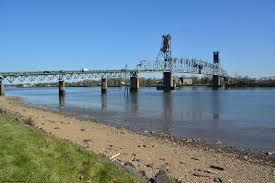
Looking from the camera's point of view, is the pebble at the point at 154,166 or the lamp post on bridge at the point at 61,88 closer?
the pebble at the point at 154,166

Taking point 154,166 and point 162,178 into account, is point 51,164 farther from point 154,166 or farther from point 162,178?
point 154,166

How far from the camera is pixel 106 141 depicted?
30688mm

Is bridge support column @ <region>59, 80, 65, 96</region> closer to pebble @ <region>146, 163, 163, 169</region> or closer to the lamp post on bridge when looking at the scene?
the lamp post on bridge

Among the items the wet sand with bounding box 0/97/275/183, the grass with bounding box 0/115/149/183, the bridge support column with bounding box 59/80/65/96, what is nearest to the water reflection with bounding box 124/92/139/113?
the wet sand with bounding box 0/97/275/183

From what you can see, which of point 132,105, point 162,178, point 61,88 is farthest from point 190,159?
point 61,88

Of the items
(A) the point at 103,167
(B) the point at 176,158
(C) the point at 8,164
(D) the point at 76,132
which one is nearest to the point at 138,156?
(B) the point at 176,158

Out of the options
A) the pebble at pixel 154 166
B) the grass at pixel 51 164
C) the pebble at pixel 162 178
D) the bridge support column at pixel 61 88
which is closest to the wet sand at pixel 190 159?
the pebble at pixel 154 166

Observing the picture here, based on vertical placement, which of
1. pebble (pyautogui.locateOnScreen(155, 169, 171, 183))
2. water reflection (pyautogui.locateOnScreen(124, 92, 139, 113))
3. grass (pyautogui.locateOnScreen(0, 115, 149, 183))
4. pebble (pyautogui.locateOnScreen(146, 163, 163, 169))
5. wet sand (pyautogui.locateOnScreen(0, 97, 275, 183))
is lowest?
water reflection (pyautogui.locateOnScreen(124, 92, 139, 113))

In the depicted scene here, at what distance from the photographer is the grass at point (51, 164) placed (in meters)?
12.4

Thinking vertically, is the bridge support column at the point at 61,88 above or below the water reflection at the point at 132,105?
above

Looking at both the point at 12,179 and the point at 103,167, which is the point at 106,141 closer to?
the point at 103,167

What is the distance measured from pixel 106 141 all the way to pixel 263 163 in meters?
11.4

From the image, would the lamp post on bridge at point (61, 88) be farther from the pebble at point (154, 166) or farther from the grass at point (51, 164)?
the grass at point (51, 164)

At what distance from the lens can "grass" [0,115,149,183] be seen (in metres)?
12.4
